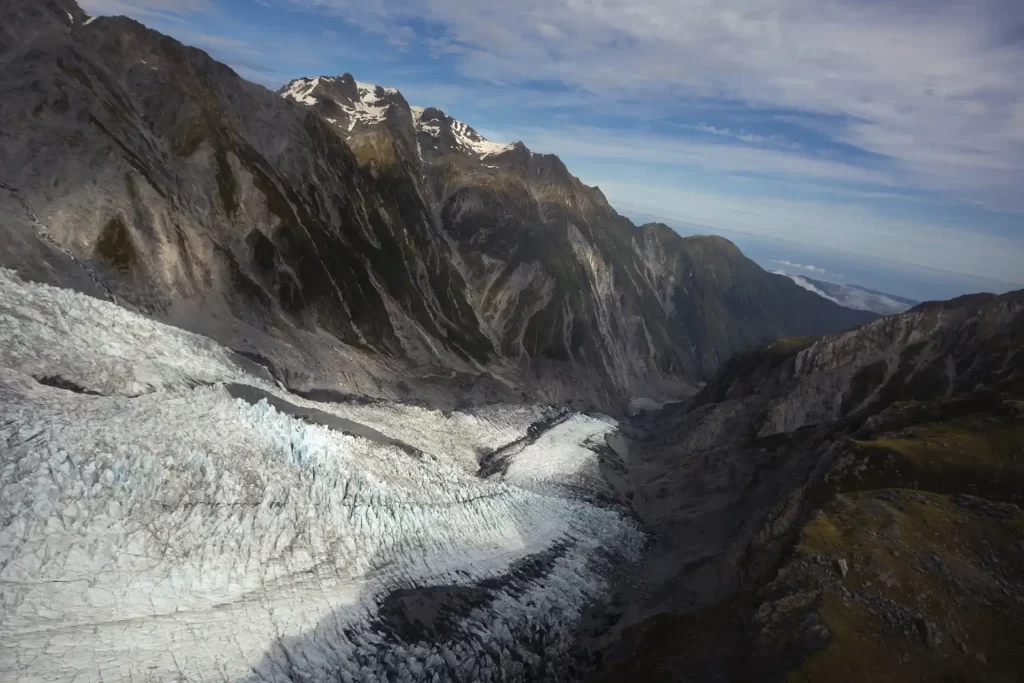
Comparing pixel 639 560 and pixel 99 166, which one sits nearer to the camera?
pixel 639 560

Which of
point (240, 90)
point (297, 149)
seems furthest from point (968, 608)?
point (240, 90)

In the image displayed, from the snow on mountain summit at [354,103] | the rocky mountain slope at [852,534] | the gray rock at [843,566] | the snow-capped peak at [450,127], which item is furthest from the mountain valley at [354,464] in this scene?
the snow-capped peak at [450,127]

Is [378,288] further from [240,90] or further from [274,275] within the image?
[240,90]

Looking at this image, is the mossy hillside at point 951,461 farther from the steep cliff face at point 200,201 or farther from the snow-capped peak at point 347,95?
the snow-capped peak at point 347,95

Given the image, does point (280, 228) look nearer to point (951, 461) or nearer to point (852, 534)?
point (852, 534)

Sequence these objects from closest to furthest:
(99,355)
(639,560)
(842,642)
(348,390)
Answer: (842,642), (99,355), (639,560), (348,390)

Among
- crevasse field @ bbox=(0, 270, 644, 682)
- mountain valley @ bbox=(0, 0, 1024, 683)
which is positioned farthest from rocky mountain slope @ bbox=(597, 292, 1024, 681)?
Result: crevasse field @ bbox=(0, 270, 644, 682)

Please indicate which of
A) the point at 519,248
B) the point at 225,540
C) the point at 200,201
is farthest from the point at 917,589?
the point at 519,248
